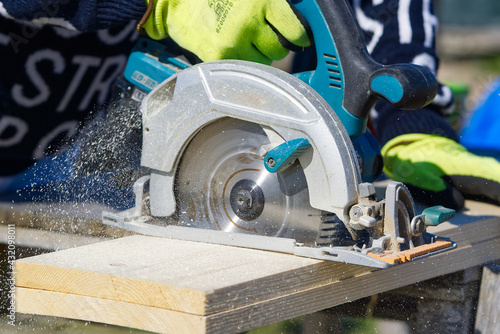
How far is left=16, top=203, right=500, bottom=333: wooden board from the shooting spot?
1.23 metres

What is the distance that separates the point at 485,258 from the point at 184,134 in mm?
1085

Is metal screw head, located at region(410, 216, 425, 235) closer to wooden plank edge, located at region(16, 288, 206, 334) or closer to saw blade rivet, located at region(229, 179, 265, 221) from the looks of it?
saw blade rivet, located at region(229, 179, 265, 221)

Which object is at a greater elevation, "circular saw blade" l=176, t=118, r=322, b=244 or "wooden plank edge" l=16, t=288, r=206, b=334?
Result: "circular saw blade" l=176, t=118, r=322, b=244

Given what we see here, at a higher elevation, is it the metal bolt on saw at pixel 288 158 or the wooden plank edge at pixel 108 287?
the metal bolt on saw at pixel 288 158

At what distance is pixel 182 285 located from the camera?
4.02 feet

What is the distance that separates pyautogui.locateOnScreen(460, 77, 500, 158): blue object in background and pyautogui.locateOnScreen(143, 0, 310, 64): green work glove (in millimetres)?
2050

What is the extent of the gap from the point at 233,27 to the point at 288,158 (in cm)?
39

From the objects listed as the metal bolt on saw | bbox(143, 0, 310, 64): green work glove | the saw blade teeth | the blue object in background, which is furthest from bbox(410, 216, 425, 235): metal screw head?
the blue object in background

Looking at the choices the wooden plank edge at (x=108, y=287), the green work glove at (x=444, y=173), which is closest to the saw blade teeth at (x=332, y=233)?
the wooden plank edge at (x=108, y=287)

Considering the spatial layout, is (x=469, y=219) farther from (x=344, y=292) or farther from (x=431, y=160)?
(x=344, y=292)

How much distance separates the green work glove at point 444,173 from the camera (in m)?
2.10

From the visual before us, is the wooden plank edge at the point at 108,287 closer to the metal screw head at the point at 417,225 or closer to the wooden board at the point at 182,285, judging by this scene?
the wooden board at the point at 182,285

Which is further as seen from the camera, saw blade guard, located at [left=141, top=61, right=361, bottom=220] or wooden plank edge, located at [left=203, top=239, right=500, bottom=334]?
saw blade guard, located at [left=141, top=61, right=361, bottom=220]

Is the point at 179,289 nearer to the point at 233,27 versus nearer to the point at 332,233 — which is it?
the point at 332,233
